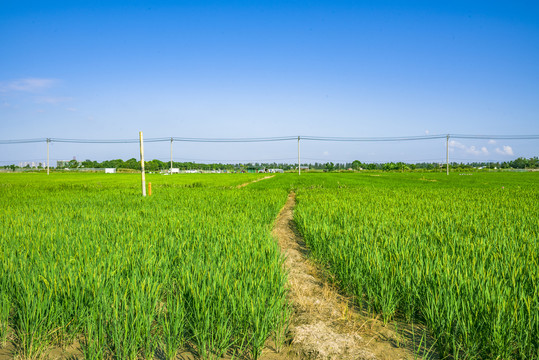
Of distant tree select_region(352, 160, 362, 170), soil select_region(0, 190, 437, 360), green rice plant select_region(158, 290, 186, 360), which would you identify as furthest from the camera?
distant tree select_region(352, 160, 362, 170)

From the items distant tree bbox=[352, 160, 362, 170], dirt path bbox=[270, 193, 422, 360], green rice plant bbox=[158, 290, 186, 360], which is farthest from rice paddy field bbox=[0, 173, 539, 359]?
distant tree bbox=[352, 160, 362, 170]

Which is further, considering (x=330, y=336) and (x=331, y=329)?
(x=331, y=329)

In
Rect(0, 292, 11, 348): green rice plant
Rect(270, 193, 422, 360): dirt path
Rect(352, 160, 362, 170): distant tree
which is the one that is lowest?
Rect(270, 193, 422, 360): dirt path

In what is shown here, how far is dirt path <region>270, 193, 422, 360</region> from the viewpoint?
1.98 meters

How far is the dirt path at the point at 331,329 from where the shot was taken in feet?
6.50

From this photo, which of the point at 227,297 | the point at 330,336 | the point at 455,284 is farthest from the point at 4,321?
the point at 455,284

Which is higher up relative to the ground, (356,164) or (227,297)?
(356,164)

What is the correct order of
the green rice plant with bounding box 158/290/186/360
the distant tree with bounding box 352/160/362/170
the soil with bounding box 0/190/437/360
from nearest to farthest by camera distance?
the green rice plant with bounding box 158/290/186/360
the soil with bounding box 0/190/437/360
the distant tree with bounding box 352/160/362/170

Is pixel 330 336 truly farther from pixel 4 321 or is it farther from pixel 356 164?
pixel 356 164

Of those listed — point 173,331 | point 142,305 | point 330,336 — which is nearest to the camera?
point 173,331

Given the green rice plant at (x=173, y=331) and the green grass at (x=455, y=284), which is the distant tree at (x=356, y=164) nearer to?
the green grass at (x=455, y=284)

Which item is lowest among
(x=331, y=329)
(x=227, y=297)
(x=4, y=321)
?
(x=331, y=329)

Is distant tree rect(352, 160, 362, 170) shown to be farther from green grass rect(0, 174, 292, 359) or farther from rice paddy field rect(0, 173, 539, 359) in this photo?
green grass rect(0, 174, 292, 359)

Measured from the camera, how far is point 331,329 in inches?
90.0
